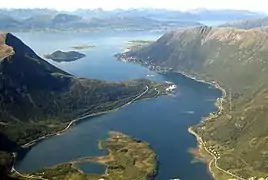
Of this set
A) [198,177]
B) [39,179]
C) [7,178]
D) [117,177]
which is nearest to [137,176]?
[117,177]

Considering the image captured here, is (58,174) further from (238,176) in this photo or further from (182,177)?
(238,176)

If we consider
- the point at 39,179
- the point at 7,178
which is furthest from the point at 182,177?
the point at 7,178

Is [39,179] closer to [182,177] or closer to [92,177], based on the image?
[92,177]

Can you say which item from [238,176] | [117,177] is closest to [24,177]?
[117,177]

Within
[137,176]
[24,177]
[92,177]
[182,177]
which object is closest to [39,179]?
[24,177]

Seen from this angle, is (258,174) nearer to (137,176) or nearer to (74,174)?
(137,176)
